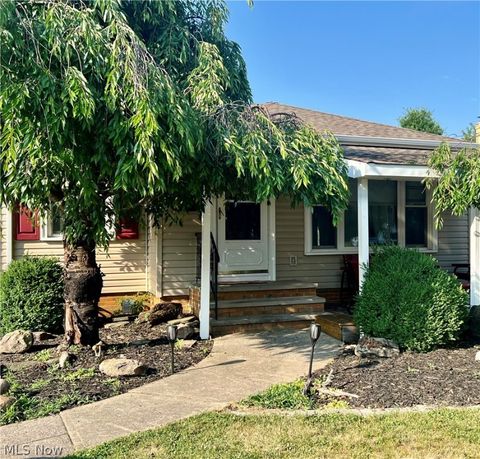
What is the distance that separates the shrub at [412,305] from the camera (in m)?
5.82

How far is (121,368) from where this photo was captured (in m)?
4.93

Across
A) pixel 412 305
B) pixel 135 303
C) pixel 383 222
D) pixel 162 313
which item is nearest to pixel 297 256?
pixel 383 222

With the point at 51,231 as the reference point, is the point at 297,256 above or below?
below

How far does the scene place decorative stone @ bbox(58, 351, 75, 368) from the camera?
5.20 meters

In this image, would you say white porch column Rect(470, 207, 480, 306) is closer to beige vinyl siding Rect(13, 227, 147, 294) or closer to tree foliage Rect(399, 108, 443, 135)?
beige vinyl siding Rect(13, 227, 147, 294)

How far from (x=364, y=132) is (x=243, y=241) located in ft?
13.9

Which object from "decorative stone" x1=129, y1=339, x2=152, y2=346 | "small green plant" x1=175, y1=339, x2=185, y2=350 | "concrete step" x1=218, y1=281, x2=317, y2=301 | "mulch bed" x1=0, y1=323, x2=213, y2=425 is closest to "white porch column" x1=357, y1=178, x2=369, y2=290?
"concrete step" x1=218, y1=281, x2=317, y2=301

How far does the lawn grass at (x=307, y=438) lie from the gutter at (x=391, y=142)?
22.2 feet

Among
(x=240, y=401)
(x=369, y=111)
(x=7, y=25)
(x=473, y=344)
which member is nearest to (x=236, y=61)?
(x=7, y=25)

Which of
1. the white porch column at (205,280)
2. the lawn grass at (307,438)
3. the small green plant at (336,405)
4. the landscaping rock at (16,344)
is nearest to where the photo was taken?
the lawn grass at (307,438)

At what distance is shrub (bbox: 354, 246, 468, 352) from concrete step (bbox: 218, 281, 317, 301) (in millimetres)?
1724

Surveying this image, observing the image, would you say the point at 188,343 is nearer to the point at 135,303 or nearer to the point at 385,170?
the point at 135,303

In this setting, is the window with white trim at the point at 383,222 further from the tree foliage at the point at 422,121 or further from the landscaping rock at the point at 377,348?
the tree foliage at the point at 422,121

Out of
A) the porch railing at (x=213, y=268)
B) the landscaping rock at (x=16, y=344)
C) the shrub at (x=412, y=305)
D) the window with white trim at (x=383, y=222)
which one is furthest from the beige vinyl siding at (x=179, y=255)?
the shrub at (x=412, y=305)
